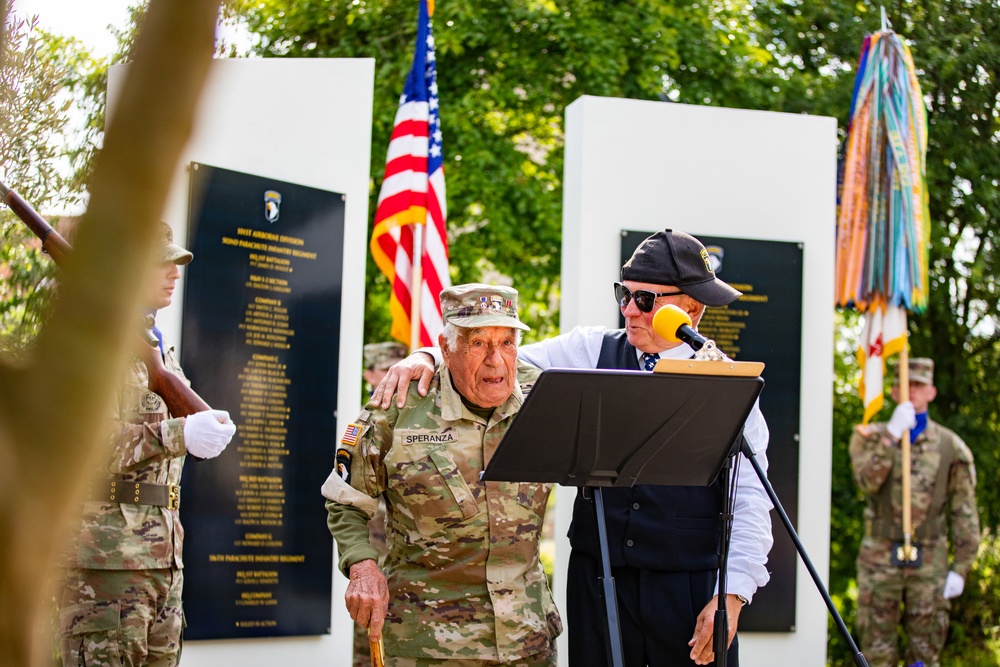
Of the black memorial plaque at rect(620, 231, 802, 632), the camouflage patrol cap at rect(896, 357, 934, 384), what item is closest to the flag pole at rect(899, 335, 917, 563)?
the camouflage patrol cap at rect(896, 357, 934, 384)

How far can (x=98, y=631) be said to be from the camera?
4.30 m

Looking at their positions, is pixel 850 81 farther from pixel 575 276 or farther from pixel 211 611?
pixel 211 611

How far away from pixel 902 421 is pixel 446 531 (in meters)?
6.24

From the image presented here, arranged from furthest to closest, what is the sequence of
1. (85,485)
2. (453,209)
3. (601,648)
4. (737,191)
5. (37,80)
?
(453,209), (737,191), (601,648), (37,80), (85,485)

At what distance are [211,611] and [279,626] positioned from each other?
37cm

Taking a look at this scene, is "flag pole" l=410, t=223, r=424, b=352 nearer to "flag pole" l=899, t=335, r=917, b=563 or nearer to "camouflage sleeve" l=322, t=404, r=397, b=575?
"camouflage sleeve" l=322, t=404, r=397, b=575

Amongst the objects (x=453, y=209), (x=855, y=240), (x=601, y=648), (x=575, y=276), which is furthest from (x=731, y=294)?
(x=453, y=209)

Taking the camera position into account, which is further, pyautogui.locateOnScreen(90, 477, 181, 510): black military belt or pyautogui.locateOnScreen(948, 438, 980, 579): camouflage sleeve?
pyautogui.locateOnScreen(948, 438, 980, 579): camouflage sleeve

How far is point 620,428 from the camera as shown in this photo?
→ 3033 millimetres

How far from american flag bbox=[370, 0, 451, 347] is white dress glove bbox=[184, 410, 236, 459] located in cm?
233

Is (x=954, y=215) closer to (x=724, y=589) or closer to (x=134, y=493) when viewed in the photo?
(x=724, y=589)

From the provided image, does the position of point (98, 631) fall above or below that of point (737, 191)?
below

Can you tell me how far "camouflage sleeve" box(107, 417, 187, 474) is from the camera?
4414mm

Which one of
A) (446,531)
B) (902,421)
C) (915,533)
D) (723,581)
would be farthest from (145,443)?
(915,533)
